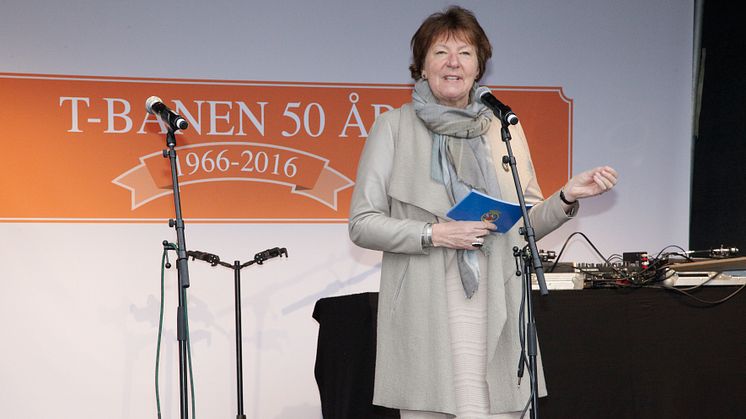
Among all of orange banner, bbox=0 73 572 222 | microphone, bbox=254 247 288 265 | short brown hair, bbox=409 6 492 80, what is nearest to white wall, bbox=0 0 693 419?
orange banner, bbox=0 73 572 222

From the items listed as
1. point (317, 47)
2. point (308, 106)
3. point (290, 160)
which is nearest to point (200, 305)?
point (290, 160)

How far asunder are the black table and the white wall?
1.46 metres

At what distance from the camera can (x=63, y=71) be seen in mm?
4191

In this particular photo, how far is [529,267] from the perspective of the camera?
6.50 ft

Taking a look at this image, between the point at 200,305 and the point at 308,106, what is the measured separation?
1128mm

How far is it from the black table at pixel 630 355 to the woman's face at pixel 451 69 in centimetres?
88

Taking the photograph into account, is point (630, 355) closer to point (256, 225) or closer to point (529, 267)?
point (529, 267)

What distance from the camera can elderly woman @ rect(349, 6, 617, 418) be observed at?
193 cm

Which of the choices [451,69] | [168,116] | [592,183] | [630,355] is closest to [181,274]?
[168,116]

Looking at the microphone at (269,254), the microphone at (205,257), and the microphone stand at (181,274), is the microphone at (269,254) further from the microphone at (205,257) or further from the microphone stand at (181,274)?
the microphone stand at (181,274)

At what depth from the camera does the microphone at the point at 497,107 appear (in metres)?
1.96

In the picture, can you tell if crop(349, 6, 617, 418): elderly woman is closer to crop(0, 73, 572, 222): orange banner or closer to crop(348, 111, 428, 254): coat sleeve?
crop(348, 111, 428, 254): coat sleeve

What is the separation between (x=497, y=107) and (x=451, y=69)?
0.55 ft

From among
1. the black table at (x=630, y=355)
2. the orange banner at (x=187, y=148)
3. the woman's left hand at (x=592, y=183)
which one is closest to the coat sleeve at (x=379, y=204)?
the woman's left hand at (x=592, y=183)
